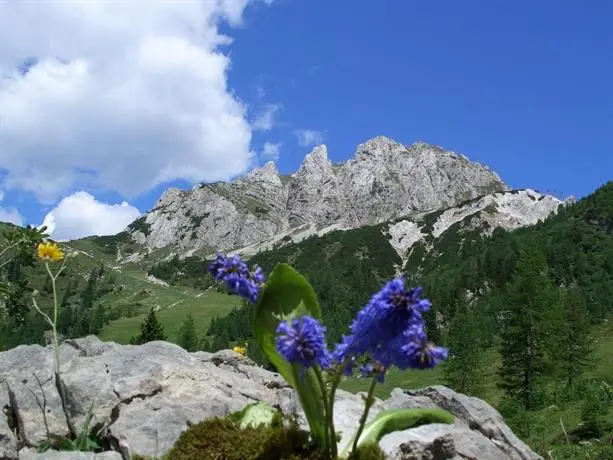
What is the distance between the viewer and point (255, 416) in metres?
7.68

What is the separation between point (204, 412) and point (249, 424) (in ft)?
6.96

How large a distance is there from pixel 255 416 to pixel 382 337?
3063 mm

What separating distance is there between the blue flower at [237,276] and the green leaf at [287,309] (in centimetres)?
15

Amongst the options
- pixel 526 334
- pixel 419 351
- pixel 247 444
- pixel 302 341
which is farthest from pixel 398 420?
pixel 526 334

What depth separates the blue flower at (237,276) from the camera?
20.5ft

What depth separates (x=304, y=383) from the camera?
636 centimetres

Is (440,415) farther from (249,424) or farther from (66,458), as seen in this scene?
(66,458)

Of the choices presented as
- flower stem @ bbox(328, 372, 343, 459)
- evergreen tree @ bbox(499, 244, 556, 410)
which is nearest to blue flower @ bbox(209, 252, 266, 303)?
flower stem @ bbox(328, 372, 343, 459)

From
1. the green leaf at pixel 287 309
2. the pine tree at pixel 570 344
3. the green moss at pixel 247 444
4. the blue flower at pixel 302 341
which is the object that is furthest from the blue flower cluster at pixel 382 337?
the pine tree at pixel 570 344

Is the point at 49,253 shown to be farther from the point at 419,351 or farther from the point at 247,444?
the point at 419,351

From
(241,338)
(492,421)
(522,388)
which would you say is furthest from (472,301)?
(492,421)

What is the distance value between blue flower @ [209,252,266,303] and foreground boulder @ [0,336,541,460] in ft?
8.67

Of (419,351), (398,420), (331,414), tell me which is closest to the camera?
(419,351)

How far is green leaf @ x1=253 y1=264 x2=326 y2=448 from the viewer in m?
6.38
